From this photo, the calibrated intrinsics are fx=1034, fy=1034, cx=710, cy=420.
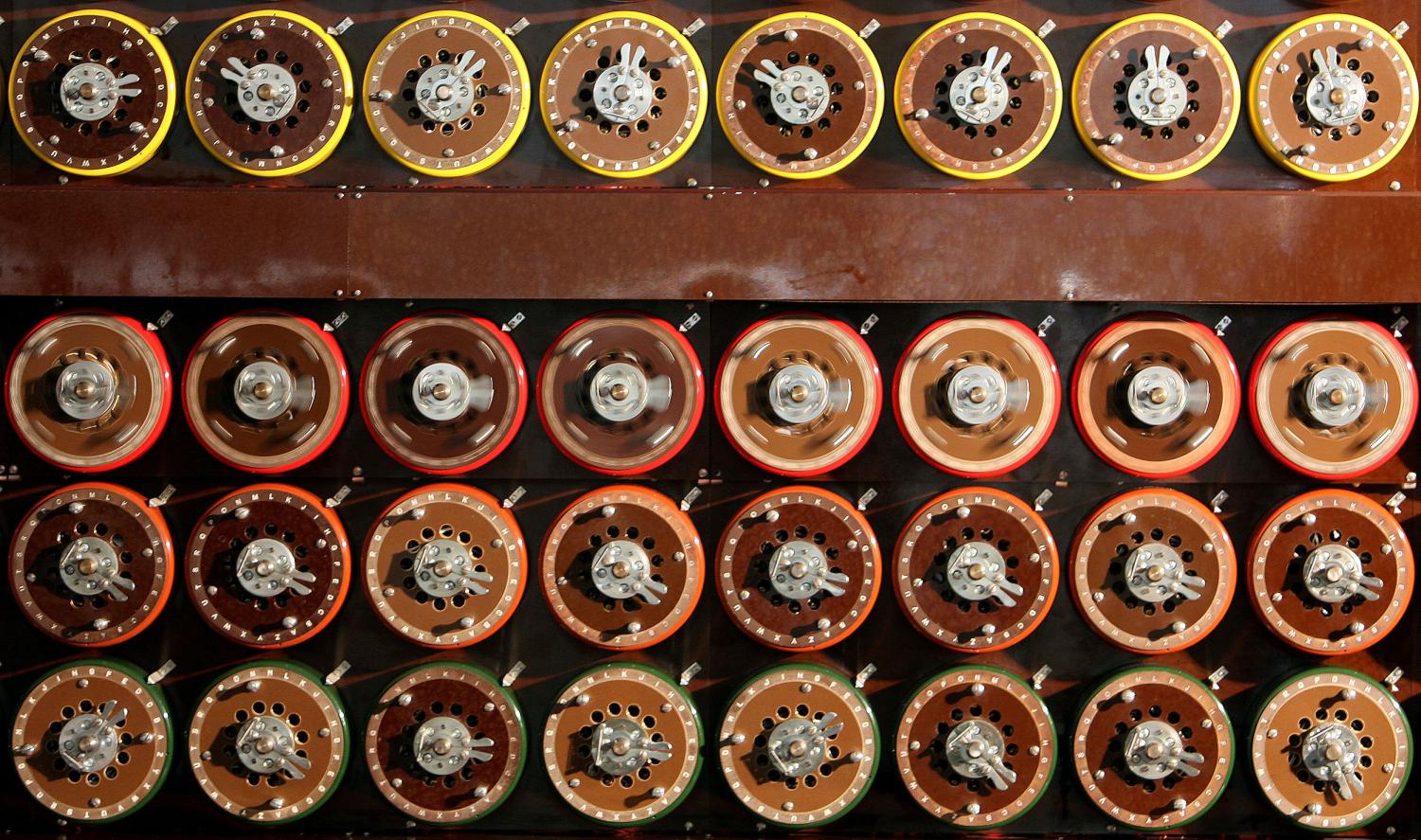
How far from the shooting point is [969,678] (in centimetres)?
275

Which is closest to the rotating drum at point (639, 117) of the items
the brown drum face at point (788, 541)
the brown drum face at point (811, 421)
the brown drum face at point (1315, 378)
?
the brown drum face at point (811, 421)

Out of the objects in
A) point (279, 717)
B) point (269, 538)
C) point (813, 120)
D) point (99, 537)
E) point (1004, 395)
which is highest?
point (813, 120)

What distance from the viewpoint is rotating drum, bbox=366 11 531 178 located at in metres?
2.73

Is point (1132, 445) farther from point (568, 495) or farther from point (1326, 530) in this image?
point (568, 495)

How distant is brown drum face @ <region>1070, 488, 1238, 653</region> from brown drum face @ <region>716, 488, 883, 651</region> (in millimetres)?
582

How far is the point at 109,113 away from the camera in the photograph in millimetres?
2771

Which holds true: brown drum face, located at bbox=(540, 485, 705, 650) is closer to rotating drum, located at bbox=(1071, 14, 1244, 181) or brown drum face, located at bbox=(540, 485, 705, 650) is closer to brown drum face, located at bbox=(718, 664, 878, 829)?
brown drum face, located at bbox=(718, 664, 878, 829)

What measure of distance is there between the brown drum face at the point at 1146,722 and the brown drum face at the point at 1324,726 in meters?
0.12

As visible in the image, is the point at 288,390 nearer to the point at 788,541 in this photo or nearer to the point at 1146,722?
the point at 788,541

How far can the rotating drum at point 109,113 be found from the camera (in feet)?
9.12

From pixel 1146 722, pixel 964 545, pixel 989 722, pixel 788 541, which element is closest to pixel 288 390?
pixel 788 541

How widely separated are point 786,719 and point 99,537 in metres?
1.89

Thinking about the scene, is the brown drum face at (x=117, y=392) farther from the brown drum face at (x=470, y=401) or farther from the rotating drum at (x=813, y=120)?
the rotating drum at (x=813, y=120)

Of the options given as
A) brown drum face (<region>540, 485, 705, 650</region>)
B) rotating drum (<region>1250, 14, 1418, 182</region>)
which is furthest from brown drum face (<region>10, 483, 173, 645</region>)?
rotating drum (<region>1250, 14, 1418, 182</region>)
